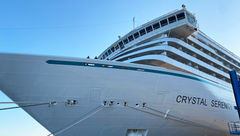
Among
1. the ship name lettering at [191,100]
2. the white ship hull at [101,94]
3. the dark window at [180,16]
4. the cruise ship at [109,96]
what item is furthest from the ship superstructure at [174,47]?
the white ship hull at [101,94]

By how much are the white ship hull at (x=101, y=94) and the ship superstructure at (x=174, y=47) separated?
211 centimetres

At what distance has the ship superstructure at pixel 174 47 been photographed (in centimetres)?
1025

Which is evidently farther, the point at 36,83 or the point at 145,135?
the point at 145,135

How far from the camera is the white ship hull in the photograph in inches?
239

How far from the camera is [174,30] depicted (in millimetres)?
12773

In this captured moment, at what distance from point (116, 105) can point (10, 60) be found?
3994 millimetres

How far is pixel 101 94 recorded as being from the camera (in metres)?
6.72

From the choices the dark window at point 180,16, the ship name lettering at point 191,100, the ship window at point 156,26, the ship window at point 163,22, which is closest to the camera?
the ship name lettering at point 191,100

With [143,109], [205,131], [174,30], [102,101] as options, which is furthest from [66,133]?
[174,30]

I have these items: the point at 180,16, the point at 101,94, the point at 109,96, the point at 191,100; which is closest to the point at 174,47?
the point at 180,16

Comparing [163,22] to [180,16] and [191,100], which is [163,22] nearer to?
[180,16]

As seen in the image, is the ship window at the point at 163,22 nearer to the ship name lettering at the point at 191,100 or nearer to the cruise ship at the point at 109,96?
the cruise ship at the point at 109,96

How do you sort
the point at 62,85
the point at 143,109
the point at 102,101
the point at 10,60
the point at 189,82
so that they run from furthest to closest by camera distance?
the point at 189,82
the point at 143,109
the point at 102,101
the point at 62,85
the point at 10,60

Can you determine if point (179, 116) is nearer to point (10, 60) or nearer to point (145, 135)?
point (145, 135)
